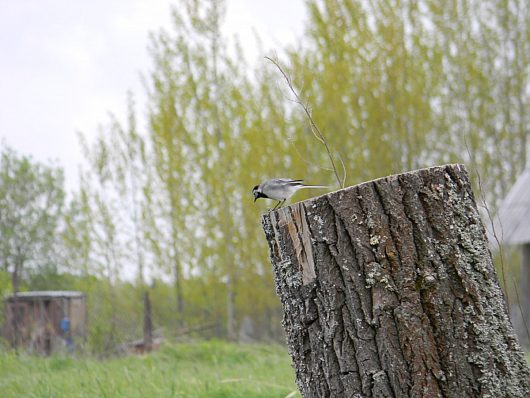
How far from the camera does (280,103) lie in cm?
1245

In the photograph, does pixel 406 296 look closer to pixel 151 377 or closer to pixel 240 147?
pixel 151 377

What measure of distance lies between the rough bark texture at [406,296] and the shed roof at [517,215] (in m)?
7.57

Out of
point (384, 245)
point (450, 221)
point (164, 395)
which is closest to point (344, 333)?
point (384, 245)

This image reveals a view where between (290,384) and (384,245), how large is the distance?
221 centimetres

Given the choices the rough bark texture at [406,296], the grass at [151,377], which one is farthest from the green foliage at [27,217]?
the rough bark texture at [406,296]

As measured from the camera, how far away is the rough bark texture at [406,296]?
2254mm

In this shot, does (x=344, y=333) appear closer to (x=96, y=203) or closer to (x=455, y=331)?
(x=455, y=331)

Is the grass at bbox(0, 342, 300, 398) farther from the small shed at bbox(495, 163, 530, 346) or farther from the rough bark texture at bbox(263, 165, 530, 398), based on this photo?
the small shed at bbox(495, 163, 530, 346)

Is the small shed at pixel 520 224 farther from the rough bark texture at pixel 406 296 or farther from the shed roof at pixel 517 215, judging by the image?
the rough bark texture at pixel 406 296

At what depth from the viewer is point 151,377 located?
4660 mm

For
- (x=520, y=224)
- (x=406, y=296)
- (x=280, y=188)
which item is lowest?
(x=406, y=296)

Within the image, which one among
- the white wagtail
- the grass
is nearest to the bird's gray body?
the white wagtail

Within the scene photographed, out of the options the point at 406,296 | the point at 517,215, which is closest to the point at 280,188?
the point at 406,296

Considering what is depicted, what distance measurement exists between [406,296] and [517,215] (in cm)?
846
